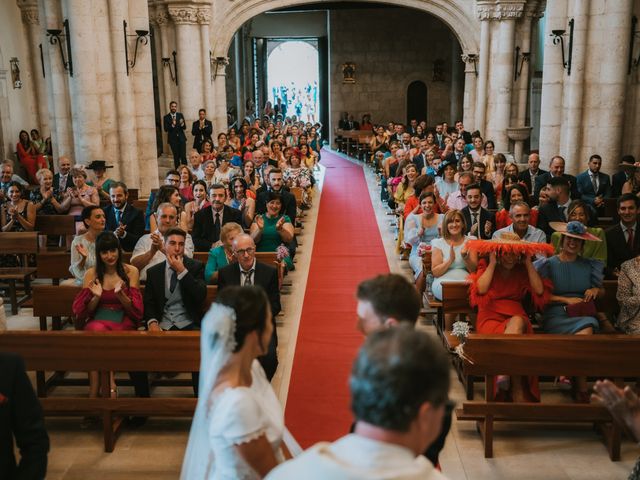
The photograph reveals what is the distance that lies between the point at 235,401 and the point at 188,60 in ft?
54.3

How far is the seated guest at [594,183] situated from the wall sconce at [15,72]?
489 inches

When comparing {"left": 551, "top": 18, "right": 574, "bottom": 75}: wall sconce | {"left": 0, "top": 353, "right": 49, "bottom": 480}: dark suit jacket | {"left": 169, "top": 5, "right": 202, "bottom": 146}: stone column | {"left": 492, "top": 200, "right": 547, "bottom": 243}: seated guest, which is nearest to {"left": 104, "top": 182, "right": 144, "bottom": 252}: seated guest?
{"left": 492, "top": 200, "right": 547, "bottom": 243}: seated guest

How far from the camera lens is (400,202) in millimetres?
11609

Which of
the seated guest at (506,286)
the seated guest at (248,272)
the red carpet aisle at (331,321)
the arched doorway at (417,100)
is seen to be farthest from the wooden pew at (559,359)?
the arched doorway at (417,100)

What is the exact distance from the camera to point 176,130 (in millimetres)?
17062

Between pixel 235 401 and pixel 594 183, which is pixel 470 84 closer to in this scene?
pixel 594 183

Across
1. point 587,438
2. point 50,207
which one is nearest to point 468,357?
point 587,438

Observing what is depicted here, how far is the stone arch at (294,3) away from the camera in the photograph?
64.7 ft

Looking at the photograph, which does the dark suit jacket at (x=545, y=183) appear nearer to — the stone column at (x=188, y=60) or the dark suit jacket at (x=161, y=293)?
the dark suit jacket at (x=161, y=293)

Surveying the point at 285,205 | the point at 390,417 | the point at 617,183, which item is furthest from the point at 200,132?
the point at 390,417

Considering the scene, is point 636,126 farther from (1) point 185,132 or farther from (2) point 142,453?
(1) point 185,132

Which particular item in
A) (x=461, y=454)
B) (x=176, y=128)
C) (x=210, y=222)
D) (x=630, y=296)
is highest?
(x=176, y=128)

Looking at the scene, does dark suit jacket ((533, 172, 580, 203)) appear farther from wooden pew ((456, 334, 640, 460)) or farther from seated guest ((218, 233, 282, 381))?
seated guest ((218, 233, 282, 381))

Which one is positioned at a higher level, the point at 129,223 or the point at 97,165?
the point at 97,165
